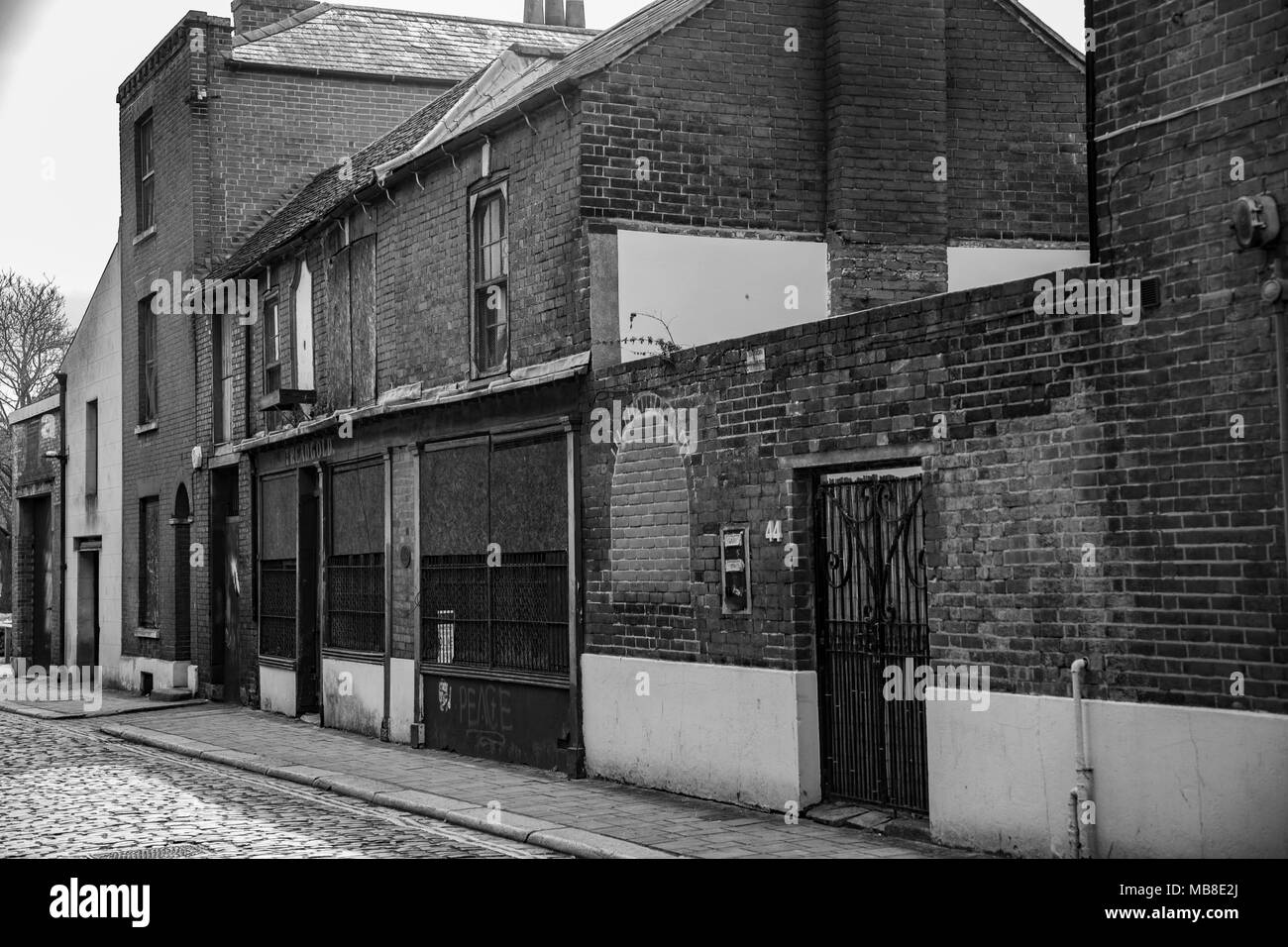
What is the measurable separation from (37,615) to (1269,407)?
27980 mm

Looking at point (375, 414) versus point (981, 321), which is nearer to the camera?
point (981, 321)

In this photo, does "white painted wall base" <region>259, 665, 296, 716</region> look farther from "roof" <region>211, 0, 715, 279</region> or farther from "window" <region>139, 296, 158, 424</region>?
"window" <region>139, 296, 158, 424</region>

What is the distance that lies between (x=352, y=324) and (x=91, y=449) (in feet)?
38.9

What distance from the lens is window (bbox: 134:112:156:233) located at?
24969mm

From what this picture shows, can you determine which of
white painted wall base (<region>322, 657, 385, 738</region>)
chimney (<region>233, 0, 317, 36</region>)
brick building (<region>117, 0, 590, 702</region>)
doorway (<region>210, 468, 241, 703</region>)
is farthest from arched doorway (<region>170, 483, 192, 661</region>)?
chimney (<region>233, 0, 317, 36</region>)

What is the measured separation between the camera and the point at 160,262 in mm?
24109

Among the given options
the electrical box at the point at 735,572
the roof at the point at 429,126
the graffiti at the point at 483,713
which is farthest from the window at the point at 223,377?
the electrical box at the point at 735,572

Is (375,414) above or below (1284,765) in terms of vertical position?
above

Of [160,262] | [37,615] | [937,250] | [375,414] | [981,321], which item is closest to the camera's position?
[981,321]

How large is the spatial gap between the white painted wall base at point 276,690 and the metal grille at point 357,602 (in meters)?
1.48

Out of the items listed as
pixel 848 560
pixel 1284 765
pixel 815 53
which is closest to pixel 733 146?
pixel 815 53

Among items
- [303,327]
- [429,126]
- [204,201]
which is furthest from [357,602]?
[204,201]

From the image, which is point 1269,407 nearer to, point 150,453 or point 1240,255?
point 1240,255

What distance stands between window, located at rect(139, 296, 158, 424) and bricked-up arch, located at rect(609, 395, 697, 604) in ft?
47.8
